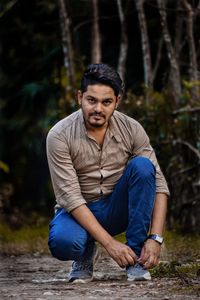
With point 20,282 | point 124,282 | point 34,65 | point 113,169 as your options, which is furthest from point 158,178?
point 34,65

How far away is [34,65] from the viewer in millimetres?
18797

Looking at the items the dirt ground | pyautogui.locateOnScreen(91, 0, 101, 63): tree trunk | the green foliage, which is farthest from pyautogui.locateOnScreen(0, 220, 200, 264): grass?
pyautogui.locateOnScreen(91, 0, 101, 63): tree trunk

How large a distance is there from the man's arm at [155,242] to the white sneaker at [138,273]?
0.06 m

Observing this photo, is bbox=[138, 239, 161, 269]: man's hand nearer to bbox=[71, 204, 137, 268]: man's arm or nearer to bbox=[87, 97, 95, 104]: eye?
bbox=[71, 204, 137, 268]: man's arm

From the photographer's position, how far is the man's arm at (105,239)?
657cm

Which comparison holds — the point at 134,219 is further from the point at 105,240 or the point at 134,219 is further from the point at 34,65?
the point at 34,65

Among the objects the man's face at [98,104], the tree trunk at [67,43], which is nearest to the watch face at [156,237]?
the man's face at [98,104]

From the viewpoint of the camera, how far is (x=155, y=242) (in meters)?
6.71

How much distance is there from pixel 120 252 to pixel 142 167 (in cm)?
59

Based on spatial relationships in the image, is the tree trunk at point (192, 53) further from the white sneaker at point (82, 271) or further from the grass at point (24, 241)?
the white sneaker at point (82, 271)

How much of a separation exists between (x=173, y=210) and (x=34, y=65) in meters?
7.89

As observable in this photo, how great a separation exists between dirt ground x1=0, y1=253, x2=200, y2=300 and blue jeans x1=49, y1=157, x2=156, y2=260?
10.0 inches

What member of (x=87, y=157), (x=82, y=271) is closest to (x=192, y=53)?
(x=87, y=157)

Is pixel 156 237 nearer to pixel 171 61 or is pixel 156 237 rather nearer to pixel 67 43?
pixel 171 61
